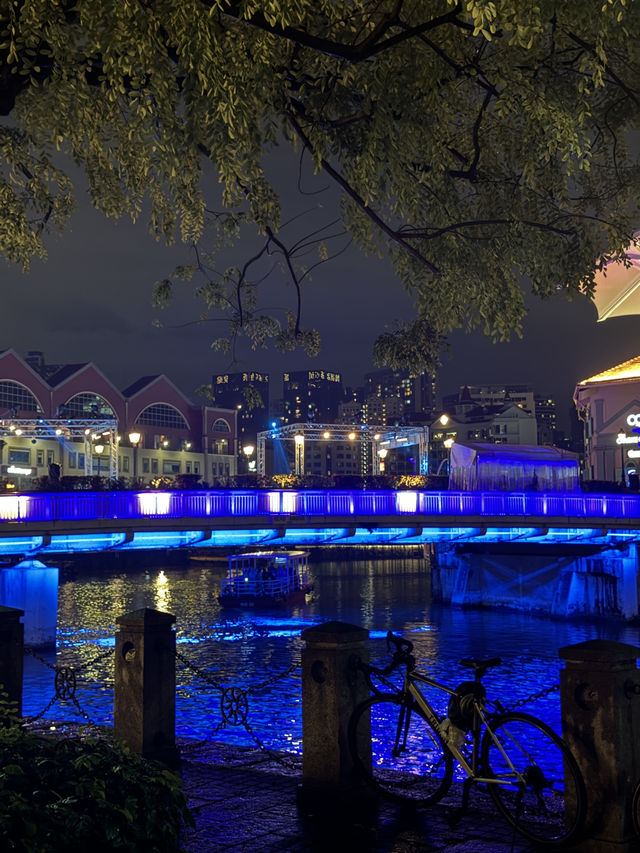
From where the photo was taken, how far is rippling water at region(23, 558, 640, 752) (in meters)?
28.0

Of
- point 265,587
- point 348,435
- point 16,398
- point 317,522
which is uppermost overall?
point 16,398

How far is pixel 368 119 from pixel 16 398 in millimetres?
78161

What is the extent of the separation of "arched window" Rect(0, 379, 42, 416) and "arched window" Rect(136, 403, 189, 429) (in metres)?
13.6

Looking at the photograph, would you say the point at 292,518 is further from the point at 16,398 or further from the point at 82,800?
the point at 16,398

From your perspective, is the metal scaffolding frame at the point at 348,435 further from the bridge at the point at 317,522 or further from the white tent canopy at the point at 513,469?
the bridge at the point at 317,522

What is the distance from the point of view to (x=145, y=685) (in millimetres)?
11500

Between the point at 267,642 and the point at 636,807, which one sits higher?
the point at 636,807

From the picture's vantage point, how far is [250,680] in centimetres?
3378

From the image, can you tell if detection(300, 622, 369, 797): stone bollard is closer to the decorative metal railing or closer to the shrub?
the shrub

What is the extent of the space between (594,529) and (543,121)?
121ft

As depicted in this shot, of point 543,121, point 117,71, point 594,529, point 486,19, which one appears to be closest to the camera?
point 486,19

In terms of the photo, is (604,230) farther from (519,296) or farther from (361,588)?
(361,588)

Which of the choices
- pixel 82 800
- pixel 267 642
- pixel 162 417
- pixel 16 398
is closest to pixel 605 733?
pixel 82 800

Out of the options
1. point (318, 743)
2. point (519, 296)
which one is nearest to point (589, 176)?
point (519, 296)
